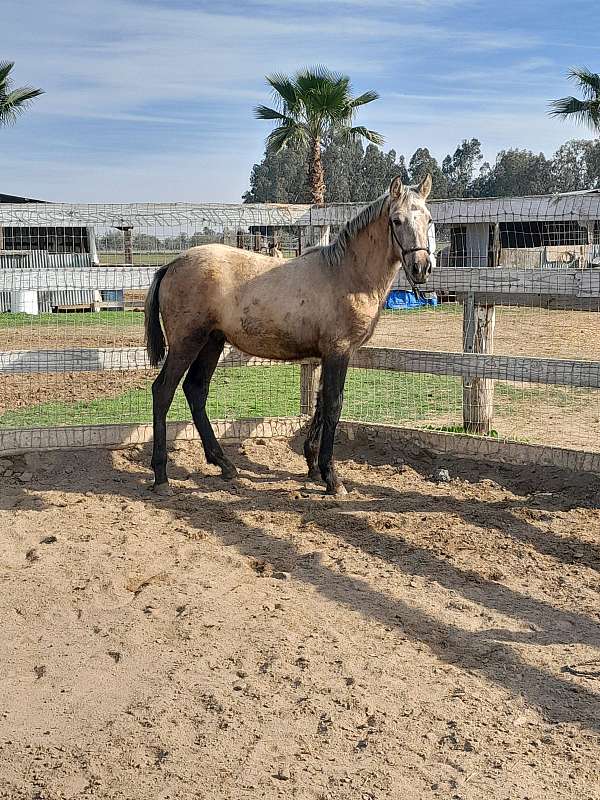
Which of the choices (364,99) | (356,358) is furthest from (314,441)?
(364,99)

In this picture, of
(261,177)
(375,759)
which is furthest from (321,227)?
(261,177)

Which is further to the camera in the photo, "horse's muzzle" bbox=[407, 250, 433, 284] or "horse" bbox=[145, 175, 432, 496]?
"horse" bbox=[145, 175, 432, 496]

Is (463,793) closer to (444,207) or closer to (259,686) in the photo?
(259,686)

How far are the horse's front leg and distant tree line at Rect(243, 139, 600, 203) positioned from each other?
2147 inches

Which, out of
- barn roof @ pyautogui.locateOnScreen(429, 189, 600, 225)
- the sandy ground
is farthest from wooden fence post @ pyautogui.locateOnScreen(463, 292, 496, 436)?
the sandy ground

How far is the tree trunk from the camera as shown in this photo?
83.1 feet

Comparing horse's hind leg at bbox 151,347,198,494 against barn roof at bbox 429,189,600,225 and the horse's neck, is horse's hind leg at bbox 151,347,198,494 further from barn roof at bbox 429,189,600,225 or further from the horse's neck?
barn roof at bbox 429,189,600,225

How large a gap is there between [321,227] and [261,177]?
63.8m

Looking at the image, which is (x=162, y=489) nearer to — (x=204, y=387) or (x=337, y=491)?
(x=204, y=387)

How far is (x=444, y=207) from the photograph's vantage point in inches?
262

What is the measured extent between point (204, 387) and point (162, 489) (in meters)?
0.98

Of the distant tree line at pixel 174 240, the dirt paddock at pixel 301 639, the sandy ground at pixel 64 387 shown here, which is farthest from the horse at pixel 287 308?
the sandy ground at pixel 64 387

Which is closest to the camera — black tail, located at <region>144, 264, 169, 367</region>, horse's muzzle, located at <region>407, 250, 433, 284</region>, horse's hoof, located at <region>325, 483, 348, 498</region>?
horse's muzzle, located at <region>407, 250, 433, 284</region>

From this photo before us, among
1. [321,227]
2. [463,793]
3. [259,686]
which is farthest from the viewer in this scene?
[321,227]
